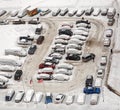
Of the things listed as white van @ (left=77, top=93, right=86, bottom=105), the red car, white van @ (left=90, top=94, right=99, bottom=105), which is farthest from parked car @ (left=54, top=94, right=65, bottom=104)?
the red car

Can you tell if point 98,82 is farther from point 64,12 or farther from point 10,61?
point 64,12

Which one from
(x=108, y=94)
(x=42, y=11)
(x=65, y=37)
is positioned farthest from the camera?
(x=42, y=11)

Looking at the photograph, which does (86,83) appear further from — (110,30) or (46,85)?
(110,30)

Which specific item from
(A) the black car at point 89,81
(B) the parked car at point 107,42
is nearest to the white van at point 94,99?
(A) the black car at point 89,81

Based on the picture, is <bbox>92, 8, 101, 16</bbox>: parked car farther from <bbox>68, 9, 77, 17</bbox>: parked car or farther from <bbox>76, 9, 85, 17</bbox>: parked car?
<bbox>68, 9, 77, 17</bbox>: parked car

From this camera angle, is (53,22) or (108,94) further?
(53,22)

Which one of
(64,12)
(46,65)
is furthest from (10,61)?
(64,12)

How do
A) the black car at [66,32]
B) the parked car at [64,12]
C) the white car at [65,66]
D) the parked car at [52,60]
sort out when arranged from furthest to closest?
the parked car at [64,12]
the black car at [66,32]
the parked car at [52,60]
the white car at [65,66]

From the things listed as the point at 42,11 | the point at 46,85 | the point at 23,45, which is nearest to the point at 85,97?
the point at 46,85

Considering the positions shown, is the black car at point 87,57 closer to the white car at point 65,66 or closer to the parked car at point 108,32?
the white car at point 65,66
